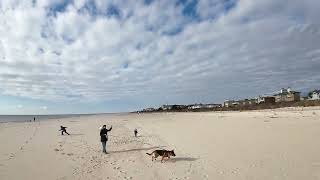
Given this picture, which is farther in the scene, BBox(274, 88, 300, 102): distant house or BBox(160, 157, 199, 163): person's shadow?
BBox(274, 88, 300, 102): distant house

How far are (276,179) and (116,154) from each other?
384 inches

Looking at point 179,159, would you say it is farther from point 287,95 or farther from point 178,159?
point 287,95

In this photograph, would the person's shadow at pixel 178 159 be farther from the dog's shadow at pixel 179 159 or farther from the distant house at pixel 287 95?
the distant house at pixel 287 95

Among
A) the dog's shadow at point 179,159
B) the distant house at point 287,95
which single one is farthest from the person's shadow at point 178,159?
the distant house at point 287,95

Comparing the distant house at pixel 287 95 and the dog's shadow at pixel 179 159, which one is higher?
the distant house at pixel 287 95

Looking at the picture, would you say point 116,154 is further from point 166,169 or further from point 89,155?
point 166,169

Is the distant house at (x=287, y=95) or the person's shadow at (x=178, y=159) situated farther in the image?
the distant house at (x=287, y=95)

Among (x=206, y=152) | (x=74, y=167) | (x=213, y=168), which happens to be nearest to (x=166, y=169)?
(x=213, y=168)

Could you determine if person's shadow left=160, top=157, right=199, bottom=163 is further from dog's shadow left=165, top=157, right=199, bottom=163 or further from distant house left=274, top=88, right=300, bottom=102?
distant house left=274, top=88, right=300, bottom=102

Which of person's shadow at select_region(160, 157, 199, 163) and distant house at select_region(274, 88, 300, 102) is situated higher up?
distant house at select_region(274, 88, 300, 102)

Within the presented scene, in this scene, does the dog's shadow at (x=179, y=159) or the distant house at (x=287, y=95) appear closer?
the dog's shadow at (x=179, y=159)

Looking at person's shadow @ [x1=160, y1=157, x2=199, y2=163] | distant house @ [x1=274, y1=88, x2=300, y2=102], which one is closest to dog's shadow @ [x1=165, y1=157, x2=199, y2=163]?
person's shadow @ [x1=160, y1=157, x2=199, y2=163]

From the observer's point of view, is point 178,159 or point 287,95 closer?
point 178,159

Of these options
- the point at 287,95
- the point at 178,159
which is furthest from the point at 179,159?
the point at 287,95
